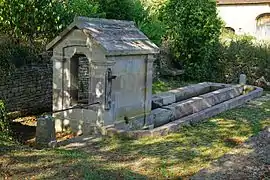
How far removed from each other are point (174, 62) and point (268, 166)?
12.3m

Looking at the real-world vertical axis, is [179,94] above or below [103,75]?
below

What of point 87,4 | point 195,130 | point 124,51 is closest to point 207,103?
point 195,130

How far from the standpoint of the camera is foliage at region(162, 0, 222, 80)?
57.0 ft

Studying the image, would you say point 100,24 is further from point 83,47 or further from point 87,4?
point 87,4

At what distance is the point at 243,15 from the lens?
3008 centimetres

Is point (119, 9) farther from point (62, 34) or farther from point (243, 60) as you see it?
point (62, 34)

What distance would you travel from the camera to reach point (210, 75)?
18172 mm

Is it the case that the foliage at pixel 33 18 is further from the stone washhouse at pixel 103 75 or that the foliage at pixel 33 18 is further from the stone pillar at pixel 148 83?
the stone pillar at pixel 148 83

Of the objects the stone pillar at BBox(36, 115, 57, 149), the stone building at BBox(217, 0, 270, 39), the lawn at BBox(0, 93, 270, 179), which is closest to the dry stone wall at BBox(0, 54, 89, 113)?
the lawn at BBox(0, 93, 270, 179)

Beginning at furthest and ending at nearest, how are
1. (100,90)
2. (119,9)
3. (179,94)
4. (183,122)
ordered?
(119,9) → (179,94) → (183,122) → (100,90)

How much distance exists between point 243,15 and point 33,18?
865 inches

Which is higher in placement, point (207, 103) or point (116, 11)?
point (116, 11)

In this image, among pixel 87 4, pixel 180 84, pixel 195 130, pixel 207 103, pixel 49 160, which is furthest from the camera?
pixel 180 84

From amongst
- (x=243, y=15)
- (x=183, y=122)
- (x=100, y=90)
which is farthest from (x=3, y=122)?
(x=243, y=15)
